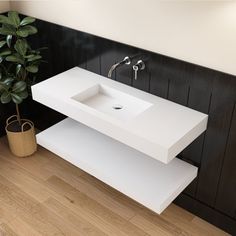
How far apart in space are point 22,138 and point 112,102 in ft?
2.83

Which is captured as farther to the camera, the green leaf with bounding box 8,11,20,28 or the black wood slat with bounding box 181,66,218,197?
the green leaf with bounding box 8,11,20,28

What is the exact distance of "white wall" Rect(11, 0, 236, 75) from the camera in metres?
1.78

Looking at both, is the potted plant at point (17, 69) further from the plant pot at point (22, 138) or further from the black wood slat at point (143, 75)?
the black wood slat at point (143, 75)

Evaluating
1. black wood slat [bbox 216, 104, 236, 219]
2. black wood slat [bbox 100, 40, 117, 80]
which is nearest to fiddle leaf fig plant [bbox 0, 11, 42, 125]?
black wood slat [bbox 100, 40, 117, 80]

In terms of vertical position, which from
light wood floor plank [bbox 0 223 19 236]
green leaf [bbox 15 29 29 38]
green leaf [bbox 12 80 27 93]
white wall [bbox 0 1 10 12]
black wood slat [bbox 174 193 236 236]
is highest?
white wall [bbox 0 1 10 12]

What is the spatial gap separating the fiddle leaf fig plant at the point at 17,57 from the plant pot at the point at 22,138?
1.04 ft

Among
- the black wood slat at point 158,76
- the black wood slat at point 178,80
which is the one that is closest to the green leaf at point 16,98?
the black wood slat at point 158,76

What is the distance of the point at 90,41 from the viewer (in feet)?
7.81

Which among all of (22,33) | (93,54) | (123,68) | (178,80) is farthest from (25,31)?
(178,80)

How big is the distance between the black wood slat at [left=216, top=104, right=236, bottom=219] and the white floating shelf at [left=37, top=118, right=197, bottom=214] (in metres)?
0.18

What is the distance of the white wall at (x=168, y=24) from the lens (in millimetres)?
1777

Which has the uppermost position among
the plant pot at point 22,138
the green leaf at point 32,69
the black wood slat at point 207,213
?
the green leaf at point 32,69

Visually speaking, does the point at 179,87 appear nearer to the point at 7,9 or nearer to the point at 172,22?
the point at 172,22

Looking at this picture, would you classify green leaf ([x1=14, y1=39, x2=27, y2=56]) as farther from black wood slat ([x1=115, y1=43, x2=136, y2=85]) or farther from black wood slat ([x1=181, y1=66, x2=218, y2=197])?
black wood slat ([x1=181, y1=66, x2=218, y2=197])
